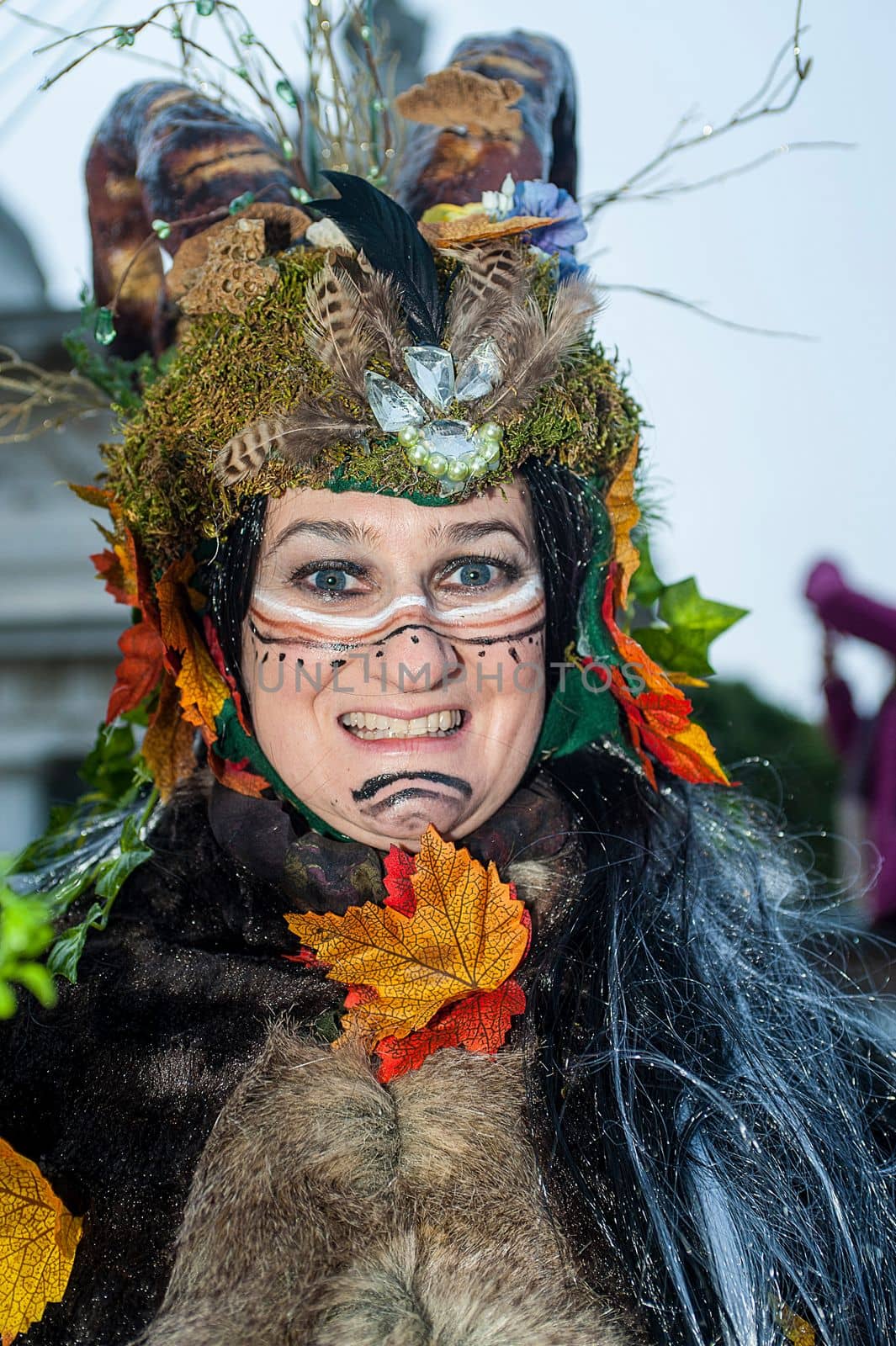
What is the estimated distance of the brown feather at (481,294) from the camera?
1802 mm

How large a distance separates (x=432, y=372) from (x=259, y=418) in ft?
0.83

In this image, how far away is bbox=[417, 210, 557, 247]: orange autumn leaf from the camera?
6.05 feet

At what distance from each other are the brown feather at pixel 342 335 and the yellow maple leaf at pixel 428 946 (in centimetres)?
64

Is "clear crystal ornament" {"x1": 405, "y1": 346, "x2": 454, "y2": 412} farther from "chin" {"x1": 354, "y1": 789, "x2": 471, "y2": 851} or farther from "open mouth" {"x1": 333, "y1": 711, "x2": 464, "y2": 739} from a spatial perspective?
"chin" {"x1": 354, "y1": 789, "x2": 471, "y2": 851}

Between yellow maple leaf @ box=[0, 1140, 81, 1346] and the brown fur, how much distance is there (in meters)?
0.13

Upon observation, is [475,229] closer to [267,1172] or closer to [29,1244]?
[267,1172]

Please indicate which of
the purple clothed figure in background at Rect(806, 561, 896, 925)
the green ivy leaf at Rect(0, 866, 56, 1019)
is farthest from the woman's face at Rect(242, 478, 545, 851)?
the purple clothed figure in background at Rect(806, 561, 896, 925)

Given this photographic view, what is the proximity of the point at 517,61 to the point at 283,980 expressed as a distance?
1.59 meters

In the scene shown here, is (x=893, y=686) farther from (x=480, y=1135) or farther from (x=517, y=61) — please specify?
(x=480, y=1135)

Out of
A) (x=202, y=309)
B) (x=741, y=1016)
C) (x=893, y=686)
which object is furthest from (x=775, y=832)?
(x=893, y=686)

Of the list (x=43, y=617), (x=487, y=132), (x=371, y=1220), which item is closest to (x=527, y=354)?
(x=487, y=132)

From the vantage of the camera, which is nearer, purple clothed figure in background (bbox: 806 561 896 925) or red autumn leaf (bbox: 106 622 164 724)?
red autumn leaf (bbox: 106 622 164 724)

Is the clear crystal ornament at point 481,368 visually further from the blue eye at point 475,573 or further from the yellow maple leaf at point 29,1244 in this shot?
the yellow maple leaf at point 29,1244

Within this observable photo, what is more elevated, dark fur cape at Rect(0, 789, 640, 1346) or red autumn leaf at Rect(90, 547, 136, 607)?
red autumn leaf at Rect(90, 547, 136, 607)
